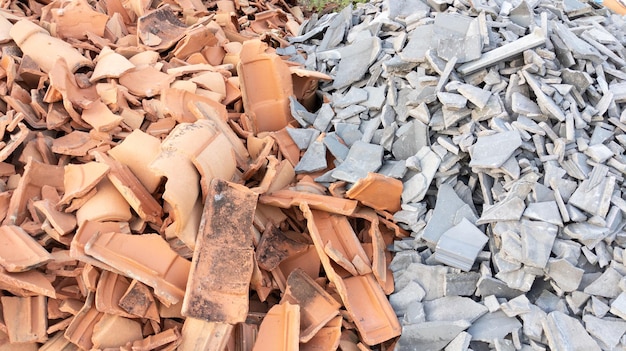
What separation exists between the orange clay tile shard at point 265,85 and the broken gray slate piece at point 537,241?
6.09 feet

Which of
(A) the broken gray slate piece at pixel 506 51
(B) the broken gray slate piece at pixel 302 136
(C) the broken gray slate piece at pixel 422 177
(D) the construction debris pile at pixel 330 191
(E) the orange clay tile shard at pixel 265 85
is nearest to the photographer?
(D) the construction debris pile at pixel 330 191

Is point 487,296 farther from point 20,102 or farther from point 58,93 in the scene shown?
point 20,102

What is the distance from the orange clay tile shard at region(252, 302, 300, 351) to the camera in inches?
106

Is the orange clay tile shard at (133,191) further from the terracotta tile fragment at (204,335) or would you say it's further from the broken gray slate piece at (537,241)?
the broken gray slate piece at (537,241)

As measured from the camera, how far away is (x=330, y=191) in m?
3.36

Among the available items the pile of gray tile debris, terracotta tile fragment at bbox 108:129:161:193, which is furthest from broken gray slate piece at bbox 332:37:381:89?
terracotta tile fragment at bbox 108:129:161:193

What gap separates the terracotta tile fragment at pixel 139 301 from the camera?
8.97 feet

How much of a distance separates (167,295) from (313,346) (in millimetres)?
808

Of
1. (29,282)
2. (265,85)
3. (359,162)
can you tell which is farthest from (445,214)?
(29,282)

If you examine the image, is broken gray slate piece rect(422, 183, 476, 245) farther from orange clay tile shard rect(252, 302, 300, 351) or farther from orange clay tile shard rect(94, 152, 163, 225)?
orange clay tile shard rect(94, 152, 163, 225)

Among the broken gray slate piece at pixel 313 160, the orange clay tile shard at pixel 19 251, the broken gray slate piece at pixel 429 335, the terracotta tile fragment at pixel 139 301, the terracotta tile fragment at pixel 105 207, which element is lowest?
the broken gray slate piece at pixel 429 335

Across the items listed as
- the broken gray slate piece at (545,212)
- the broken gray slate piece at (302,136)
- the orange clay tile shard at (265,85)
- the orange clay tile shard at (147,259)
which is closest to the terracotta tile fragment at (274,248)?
the orange clay tile shard at (147,259)

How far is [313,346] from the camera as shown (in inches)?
111

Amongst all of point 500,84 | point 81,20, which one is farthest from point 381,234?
point 81,20
